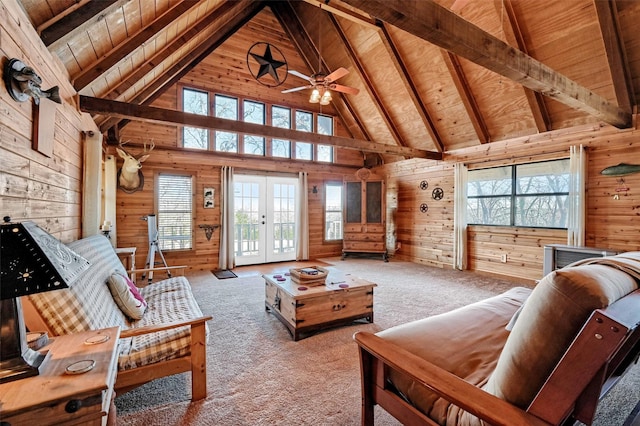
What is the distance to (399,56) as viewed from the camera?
4.85m

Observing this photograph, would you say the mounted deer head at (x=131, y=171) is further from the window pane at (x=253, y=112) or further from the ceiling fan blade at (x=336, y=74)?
the ceiling fan blade at (x=336, y=74)

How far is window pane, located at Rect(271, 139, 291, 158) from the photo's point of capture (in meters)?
6.39

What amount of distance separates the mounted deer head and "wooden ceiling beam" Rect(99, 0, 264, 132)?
0.53 meters

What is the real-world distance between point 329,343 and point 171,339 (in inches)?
52.7

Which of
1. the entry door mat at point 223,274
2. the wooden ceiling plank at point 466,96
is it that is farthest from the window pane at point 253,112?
the wooden ceiling plank at point 466,96

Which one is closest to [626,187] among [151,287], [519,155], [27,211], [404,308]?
[519,155]

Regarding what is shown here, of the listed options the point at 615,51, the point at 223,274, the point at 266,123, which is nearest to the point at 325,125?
the point at 266,123

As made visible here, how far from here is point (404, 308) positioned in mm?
3426

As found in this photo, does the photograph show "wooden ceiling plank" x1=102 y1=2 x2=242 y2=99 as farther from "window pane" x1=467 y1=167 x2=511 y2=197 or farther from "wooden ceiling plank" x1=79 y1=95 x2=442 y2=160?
"window pane" x1=467 y1=167 x2=511 y2=197

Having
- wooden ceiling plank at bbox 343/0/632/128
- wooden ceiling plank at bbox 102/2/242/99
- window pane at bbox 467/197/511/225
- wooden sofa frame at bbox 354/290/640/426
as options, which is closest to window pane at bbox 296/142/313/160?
wooden ceiling plank at bbox 102/2/242/99

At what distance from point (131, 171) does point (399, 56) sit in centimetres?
506

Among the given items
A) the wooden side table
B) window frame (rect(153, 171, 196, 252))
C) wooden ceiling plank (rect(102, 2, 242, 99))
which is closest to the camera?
the wooden side table

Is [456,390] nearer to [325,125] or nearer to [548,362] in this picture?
[548,362]

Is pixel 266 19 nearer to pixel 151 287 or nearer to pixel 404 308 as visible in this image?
pixel 151 287
